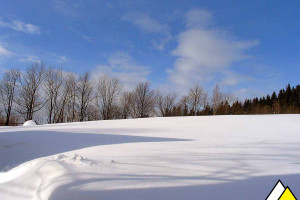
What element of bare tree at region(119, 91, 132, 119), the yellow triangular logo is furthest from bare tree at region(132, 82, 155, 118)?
the yellow triangular logo

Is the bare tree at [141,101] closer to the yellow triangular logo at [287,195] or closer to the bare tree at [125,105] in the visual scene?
the bare tree at [125,105]

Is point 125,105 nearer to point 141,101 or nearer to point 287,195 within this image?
point 141,101

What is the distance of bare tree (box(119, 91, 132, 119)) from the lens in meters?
33.7

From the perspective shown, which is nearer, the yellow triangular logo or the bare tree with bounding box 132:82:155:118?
the yellow triangular logo

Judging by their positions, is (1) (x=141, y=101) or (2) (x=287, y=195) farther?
(1) (x=141, y=101)

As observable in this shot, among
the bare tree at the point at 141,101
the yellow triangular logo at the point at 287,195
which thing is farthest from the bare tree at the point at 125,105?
the yellow triangular logo at the point at 287,195

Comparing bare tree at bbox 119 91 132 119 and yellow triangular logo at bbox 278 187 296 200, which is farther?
bare tree at bbox 119 91 132 119

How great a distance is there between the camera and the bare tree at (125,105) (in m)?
33.7

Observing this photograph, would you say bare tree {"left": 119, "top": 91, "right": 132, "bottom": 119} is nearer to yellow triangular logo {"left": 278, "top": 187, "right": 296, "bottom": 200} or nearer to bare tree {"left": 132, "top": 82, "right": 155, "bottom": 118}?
bare tree {"left": 132, "top": 82, "right": 155, "bottom": 118}

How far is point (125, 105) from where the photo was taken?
33938 mm

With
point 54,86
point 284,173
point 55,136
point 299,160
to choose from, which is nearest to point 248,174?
point 284,173

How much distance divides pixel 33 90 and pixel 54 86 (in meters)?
2.66

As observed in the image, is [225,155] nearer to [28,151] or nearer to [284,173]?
[284,173]

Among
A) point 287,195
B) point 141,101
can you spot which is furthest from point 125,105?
point 287,195
